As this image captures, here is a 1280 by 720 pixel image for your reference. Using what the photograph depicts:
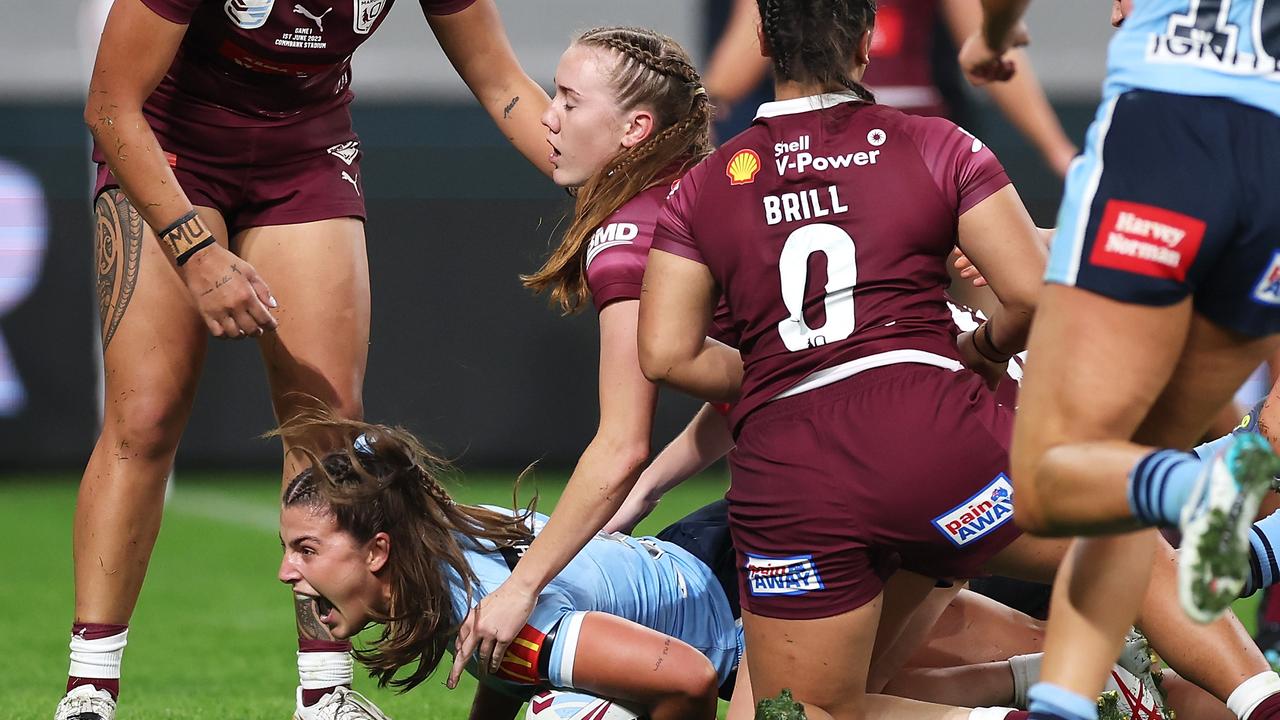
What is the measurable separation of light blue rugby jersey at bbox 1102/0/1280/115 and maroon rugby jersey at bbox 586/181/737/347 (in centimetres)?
111

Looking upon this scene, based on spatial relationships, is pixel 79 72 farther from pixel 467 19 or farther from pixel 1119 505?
pixel 1119 505

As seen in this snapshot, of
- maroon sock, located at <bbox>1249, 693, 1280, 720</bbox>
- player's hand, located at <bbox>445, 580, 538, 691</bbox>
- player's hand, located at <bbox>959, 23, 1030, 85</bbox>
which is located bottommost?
maroon sock, located at <bbox>1249, 693, 1280, 720</bbox>

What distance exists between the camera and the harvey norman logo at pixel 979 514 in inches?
111

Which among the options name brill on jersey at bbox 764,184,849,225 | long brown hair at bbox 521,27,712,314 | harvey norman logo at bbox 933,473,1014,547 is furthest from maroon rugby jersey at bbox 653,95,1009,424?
long brown hair at bbox 521,27,712,314

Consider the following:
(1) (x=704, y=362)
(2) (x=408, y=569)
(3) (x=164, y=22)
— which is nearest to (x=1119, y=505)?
(1) (x=704, y=362)

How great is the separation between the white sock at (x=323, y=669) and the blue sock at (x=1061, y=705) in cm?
176

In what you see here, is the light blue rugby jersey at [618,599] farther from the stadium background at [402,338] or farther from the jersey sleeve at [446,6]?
the stadium background at [402,338]

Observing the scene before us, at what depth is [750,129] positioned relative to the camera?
302 centimetres

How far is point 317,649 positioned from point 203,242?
0.94m

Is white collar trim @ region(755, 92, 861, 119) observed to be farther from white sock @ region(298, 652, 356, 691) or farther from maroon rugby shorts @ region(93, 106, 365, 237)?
white sock @ region(298, 652, 356, 691)

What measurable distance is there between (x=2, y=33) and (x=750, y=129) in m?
13.3

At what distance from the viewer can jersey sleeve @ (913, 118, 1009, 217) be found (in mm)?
2844

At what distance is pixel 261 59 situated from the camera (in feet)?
11.9

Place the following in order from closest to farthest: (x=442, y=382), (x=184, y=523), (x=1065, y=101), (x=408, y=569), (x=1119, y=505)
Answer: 1. (x=1119, y=505)
2. (x=408, y=569)
3. (x=184, y=523)
4. (x=442, y=382)
5. (x=1065, y=101)
